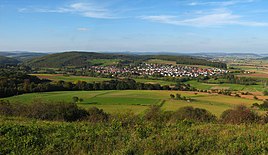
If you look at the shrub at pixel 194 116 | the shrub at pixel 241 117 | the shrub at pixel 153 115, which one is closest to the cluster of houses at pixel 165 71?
the shrub at pixel 194 116

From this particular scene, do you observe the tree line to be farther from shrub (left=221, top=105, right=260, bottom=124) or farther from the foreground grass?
the foreground grass

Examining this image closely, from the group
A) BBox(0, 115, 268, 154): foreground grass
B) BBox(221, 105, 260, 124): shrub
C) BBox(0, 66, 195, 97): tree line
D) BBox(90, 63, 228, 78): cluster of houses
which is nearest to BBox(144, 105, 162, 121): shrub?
BBox(221, 105, 260, 124): shrub

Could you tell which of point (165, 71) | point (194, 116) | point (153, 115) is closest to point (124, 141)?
point (153, 115)

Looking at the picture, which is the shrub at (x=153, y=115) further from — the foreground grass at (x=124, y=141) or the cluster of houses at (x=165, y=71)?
the cluster of houses at (x=165, y=71)

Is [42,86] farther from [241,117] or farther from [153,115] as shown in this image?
[241,117]

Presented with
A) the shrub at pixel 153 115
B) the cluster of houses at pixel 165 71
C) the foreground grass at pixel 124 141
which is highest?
the foreground grass at pixel 124 141

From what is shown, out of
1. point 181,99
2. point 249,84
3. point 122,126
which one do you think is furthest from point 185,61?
point 122,126

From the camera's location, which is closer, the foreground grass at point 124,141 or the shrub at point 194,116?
the foreground grass at point 124,141

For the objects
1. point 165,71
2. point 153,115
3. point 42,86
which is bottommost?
point 165,71
